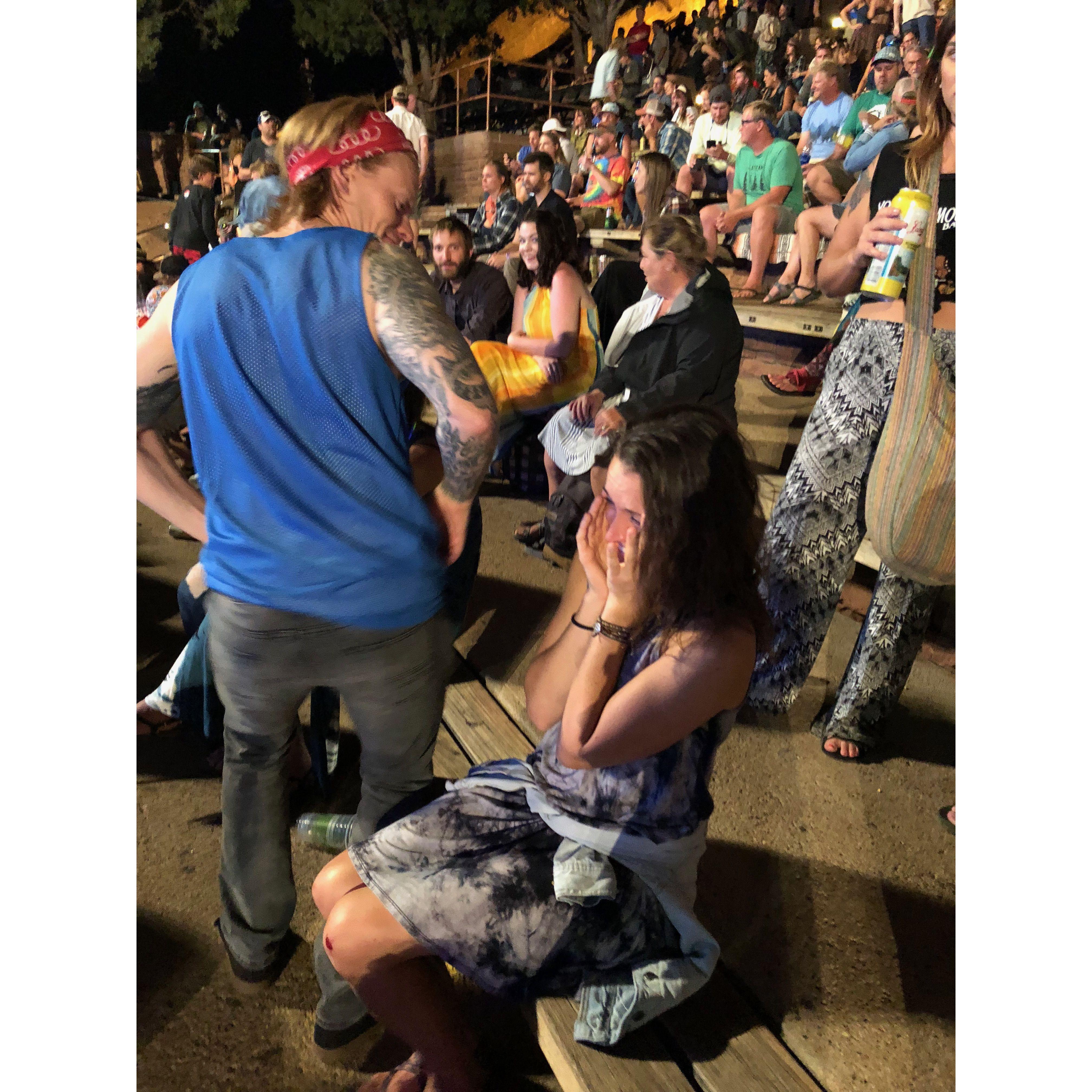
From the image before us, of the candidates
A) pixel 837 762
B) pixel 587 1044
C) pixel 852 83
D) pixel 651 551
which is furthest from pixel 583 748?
pixel 852 83

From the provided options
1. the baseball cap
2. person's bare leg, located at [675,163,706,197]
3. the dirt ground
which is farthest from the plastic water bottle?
the baseball cap

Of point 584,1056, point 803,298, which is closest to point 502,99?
point 803,298

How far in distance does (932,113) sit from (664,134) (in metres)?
0.59

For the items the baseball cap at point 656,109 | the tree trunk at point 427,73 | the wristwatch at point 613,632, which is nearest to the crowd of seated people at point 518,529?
the wristwatch at point 613,632

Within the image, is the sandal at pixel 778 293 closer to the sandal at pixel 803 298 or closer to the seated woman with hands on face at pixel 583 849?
the sandal at pixel 803 298

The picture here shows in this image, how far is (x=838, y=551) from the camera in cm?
113

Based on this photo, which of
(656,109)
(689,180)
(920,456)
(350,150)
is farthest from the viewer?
(656,109)

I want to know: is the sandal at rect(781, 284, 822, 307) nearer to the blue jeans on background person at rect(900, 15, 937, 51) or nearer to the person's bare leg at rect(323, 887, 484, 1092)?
the blue jeans on background person at rect(900, 15, 937, 51)

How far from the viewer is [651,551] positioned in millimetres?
874

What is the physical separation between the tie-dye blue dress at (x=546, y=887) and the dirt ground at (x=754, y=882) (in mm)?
110

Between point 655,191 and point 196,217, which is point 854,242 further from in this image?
point 196,217
